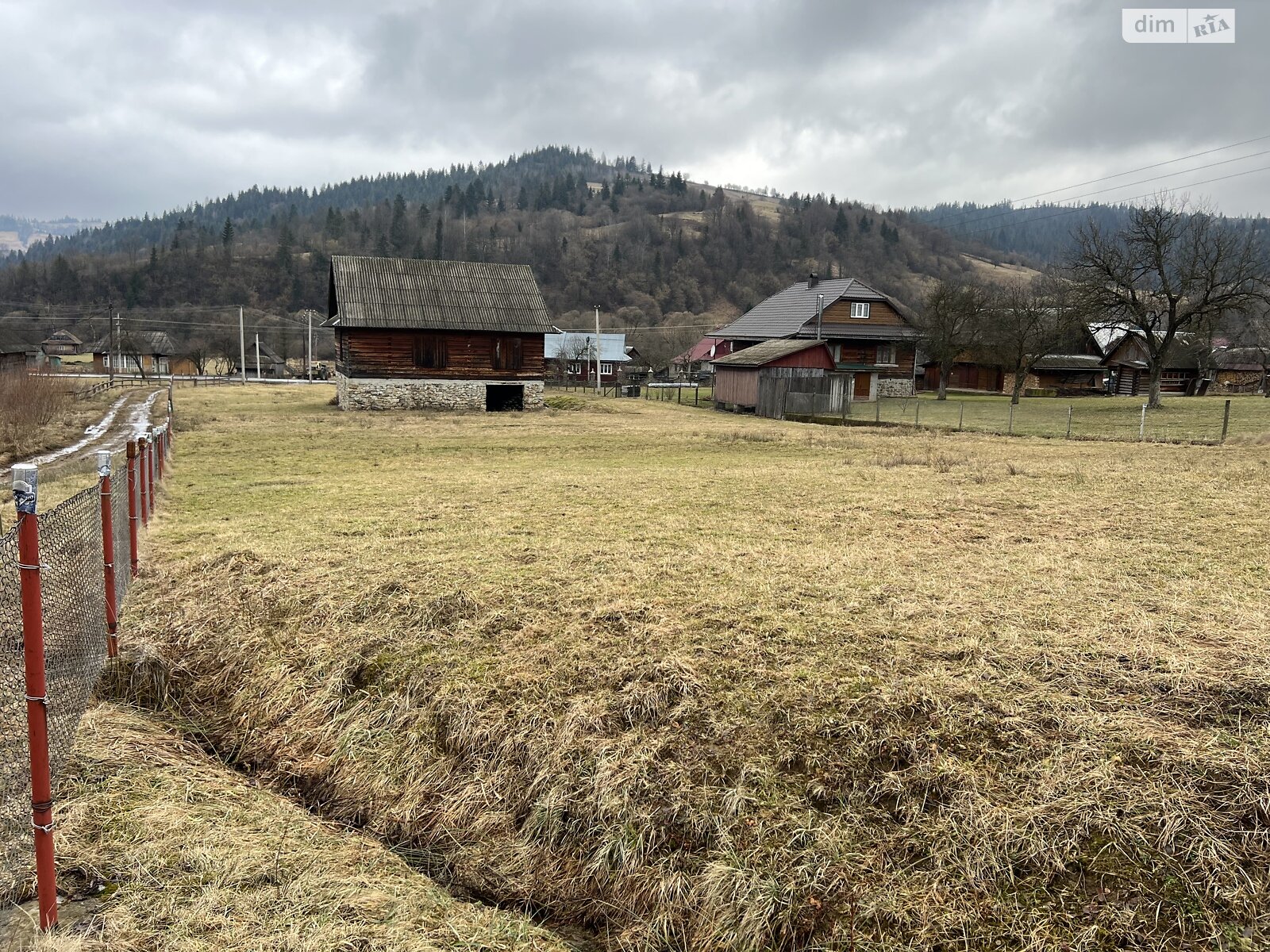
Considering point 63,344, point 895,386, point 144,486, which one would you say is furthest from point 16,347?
point 144,486

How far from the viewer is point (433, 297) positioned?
129 ft

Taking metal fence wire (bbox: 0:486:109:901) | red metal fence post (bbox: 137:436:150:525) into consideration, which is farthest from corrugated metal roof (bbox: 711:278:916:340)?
metal fence wire (bbox: 0:486:109:901)

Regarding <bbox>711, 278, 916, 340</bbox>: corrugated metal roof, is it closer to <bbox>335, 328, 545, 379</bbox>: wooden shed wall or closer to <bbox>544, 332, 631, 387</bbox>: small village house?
<bbox>335, 328, 545, 379</bbox>: wooden shed wall

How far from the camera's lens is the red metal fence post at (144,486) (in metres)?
10.8

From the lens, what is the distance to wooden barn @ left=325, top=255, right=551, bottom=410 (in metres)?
37.7

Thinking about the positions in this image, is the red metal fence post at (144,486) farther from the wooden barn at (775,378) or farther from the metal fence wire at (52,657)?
the wooden barn at (775,378)

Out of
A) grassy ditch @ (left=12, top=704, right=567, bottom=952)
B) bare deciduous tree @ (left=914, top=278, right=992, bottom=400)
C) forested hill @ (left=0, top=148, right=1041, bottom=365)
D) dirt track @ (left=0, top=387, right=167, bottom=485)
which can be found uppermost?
forested hill @ (left=0, top=148, right=1041, bottom=365)

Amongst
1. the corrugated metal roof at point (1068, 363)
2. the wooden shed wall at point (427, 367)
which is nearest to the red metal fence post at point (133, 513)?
the wooden shed wall at point (427, 367)

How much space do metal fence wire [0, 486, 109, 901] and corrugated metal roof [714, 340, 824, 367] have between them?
3670cm

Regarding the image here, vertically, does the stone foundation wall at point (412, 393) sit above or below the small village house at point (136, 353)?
below

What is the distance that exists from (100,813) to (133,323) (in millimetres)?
118650

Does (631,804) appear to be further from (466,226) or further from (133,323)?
(466,226)

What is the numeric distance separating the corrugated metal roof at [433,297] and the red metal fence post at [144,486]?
25859 millimetres

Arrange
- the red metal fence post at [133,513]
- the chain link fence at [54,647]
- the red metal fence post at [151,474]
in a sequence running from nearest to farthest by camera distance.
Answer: the chain link fence at [54,647], the red metal fence post at [133,513], the red metal fence post at [151,474]
